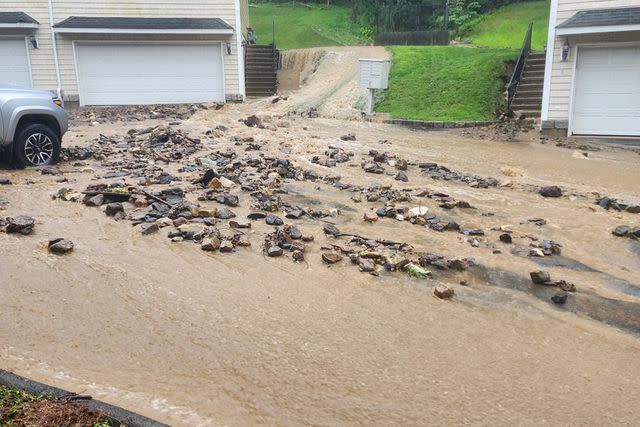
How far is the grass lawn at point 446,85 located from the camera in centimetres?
1814

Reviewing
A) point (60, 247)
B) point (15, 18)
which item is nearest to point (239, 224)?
point (60, 247)

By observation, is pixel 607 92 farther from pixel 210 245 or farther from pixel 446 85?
pixel 210 245

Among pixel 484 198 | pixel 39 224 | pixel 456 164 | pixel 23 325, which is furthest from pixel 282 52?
pixel 23 325

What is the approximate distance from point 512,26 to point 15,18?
26660 millimetres

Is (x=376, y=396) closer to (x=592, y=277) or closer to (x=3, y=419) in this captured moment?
(x=3, y=419)

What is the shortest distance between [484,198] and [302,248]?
13.0 feet

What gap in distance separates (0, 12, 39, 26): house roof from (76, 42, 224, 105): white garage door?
62.9 inches

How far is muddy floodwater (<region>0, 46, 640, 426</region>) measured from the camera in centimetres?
369

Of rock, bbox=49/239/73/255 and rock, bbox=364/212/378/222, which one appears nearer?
rock, bbox=49/239/73/255

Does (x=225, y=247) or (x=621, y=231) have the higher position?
(x=225, y=247)

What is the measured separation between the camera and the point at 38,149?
32.2 ft

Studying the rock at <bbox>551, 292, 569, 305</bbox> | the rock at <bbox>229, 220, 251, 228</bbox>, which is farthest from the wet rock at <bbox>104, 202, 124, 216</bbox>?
the rock at <bbox>551, 292, 569, 305</bbox>

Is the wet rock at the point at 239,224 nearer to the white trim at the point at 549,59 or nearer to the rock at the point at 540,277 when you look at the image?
the rock at the point at 540,277

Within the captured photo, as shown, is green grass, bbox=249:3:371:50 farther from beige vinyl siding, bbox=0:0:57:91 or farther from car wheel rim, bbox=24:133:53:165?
car wheel rim, bbox=24:133:53:165
